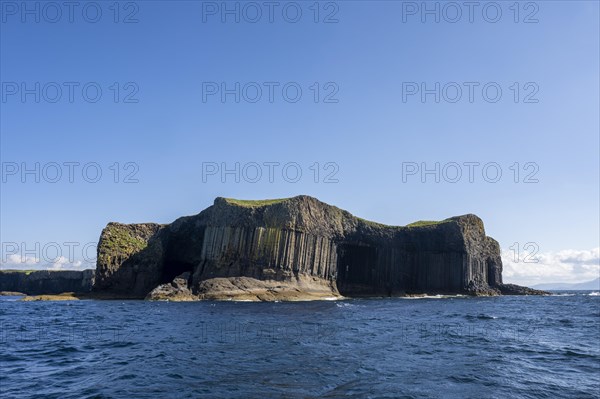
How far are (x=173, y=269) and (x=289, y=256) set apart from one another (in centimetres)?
3126

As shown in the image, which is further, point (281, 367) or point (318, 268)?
point (318, 268)

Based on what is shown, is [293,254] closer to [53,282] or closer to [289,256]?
[289,256]

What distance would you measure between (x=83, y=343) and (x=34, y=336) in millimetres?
5769

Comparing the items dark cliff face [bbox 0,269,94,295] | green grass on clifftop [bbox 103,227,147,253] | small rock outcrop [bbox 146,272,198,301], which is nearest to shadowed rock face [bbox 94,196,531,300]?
green grass on clifftop [bbox 103,227,147,253]

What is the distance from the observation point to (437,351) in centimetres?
2458

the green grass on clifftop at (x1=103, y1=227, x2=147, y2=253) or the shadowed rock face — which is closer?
the shadowed rock face

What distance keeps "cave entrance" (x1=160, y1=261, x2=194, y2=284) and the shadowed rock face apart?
229mm

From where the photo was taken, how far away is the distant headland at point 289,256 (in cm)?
8312

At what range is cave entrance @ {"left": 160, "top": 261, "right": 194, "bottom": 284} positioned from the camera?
95894mm

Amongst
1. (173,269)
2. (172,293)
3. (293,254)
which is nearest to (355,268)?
(293,254)

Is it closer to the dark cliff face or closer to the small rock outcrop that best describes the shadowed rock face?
the small rock outcrop

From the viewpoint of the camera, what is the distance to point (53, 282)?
427ft

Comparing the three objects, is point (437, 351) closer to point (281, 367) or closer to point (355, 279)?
point (281, 367)

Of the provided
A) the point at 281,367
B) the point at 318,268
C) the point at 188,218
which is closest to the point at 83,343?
the point at 281,367
